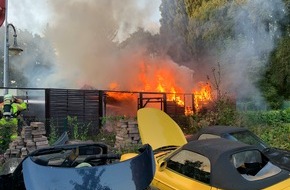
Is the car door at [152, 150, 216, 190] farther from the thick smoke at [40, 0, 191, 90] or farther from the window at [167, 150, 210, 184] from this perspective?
the thick smoke at [40, 0, 191, 90]

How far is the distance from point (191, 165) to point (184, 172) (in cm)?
12

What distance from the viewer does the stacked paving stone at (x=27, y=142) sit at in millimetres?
6180

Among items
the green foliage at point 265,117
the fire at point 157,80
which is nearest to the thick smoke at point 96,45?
the fire at point 157,80

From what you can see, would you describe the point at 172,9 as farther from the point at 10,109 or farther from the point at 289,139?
the point at 10,109

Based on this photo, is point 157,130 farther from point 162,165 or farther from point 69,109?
point 69,109

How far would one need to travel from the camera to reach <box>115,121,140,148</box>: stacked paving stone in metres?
7.55

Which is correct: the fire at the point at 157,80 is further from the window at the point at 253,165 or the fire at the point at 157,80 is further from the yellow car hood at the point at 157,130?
the window at the point at 253,165

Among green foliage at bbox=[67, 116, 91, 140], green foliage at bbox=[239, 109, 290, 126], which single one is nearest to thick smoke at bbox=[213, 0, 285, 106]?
green foliage at bbox=[239, 109, 290, 126]

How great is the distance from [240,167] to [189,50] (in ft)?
63.1

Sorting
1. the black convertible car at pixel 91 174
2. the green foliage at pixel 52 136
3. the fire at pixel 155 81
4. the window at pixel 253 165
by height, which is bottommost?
the green foliage at pixel 52 136

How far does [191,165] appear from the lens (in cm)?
352

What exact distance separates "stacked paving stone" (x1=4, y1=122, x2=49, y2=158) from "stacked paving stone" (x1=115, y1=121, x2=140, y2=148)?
191 centimetres

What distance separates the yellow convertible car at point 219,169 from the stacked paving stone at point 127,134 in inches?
134

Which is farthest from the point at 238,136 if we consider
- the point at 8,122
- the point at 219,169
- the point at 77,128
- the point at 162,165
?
the point at 8,122
